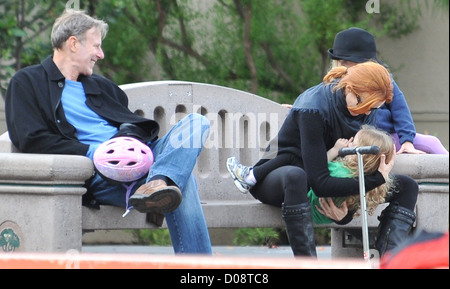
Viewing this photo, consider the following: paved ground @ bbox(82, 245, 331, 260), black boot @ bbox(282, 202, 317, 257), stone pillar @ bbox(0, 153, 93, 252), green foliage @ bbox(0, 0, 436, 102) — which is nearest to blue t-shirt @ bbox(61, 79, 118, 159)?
stone pillar @ bbox(0, 153, 93, 252)

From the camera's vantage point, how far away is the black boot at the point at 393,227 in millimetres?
4582

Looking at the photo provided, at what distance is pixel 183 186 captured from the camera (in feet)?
14.5

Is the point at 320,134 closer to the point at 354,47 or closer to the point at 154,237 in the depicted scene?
the point at 354,47

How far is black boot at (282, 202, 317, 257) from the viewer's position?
439 centimetres

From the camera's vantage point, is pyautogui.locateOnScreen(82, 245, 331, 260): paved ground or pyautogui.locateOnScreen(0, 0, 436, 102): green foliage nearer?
pyautogui.locateOnScreen(82, 245, 331, 260): paved ground

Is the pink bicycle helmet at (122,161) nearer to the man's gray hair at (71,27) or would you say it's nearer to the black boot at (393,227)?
the man's gray hair at (71,27)

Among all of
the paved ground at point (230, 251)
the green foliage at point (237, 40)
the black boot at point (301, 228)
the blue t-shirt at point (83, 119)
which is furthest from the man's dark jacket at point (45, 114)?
the green foliage at point (237, 40)

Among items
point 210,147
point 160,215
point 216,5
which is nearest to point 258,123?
point 210,147

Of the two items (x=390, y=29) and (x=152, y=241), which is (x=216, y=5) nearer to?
(x=390, y=29)

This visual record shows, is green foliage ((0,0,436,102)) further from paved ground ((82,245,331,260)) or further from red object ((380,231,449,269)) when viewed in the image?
red object ((380,231,449,269))

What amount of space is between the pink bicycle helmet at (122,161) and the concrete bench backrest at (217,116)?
0.89 metres

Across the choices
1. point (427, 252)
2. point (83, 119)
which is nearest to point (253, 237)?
point (83, 119)

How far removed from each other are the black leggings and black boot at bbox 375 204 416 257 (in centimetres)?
3

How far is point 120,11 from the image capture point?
823cm
